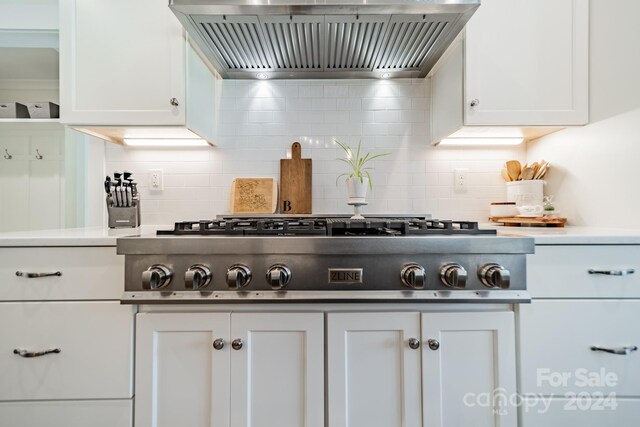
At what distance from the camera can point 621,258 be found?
38.7 inches

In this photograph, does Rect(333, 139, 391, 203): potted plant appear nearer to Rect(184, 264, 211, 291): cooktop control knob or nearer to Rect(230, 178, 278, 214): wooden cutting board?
Rect(230, 178, 278, 214): wooden cutting board

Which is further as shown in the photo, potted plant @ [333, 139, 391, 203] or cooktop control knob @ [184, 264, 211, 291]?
potted plant @ [333, 139, 391, 203]

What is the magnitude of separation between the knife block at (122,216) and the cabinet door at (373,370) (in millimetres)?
1042

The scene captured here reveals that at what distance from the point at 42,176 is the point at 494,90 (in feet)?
9.66

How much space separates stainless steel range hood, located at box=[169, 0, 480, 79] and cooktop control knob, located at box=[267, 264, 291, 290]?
942mm

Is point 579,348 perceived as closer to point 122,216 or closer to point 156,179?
point 122,216

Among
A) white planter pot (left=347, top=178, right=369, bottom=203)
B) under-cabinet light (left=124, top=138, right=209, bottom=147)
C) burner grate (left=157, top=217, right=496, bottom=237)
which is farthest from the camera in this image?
under-cabinet light (left=124, top=138, right=209, bottom=147)

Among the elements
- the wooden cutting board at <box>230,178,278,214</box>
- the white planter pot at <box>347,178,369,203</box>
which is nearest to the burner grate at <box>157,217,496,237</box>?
the white planter pot at <box>347,178,369,203</box>

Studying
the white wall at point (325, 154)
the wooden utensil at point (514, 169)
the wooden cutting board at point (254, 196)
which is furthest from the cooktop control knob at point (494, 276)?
the wooden cutting board at point (254, 196)

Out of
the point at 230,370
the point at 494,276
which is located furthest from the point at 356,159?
the point at 230,370

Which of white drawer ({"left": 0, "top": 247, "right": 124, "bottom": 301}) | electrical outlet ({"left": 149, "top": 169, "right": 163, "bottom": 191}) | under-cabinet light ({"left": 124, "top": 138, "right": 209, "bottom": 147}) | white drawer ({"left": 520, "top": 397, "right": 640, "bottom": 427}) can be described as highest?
under-cabinet light ({"left": 124, "top": 138, "right": 209, "bottom": 147})

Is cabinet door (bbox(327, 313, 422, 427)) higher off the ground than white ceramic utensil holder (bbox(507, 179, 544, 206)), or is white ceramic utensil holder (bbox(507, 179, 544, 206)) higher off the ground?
white ceramic utensil holder (bbox(507, 179, 544, 206))

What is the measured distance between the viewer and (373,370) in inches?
36.8

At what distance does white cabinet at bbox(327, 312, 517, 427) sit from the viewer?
3.05 feet
